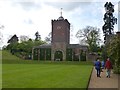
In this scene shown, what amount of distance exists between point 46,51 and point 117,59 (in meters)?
61.3

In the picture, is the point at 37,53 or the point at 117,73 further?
the point at 37,53

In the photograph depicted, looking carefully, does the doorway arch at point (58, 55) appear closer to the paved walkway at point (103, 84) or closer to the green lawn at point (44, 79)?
the green lawn at point (44, 79)

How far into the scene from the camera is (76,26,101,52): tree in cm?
8956

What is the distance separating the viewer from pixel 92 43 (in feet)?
299

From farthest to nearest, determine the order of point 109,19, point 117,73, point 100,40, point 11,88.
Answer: point 100,40
point 109,19
point 117,73
point 11,88

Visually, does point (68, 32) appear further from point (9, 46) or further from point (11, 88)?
point (11, 88)

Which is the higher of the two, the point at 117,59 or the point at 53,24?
the point at 53,24

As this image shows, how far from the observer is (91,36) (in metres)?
89.7

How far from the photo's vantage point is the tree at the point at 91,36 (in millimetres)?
89562

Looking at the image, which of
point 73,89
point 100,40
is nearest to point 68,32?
point 100,40

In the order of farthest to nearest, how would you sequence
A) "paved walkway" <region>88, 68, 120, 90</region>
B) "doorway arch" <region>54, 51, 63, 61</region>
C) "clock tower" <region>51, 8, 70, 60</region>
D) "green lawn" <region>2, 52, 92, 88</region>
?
"clock tower" <region>51, 8, 70, 60</region> < "doorway arch" <region>54, 51, 63, 61</region> < "paved walkway" <region>88, 68, 120, 90</region> < "green lawn" <region>2, 52, 92, 88</region>

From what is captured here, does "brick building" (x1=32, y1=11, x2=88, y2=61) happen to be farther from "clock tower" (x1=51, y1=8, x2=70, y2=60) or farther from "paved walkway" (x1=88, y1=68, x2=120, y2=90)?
"paved walkway" (x1=88, y1=68, x2=120, y2=90)

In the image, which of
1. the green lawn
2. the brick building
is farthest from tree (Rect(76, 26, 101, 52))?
the green lawn

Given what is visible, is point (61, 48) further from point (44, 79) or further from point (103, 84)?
point (103, 84)
